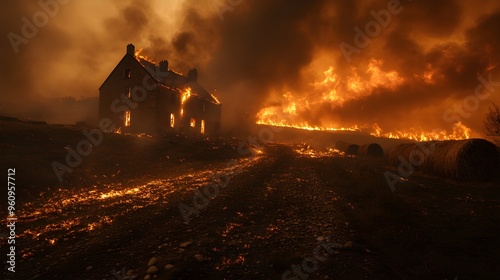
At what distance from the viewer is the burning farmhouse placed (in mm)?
32688

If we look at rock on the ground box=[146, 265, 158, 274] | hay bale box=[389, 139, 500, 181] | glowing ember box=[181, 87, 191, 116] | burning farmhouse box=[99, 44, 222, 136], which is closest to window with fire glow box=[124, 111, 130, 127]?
burning farmhouse box=[99, 44, 222, 136]

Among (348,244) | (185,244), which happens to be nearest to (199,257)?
(185,244)

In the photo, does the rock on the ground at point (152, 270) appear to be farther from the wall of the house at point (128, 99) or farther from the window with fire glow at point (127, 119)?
the window with fire glow at point (127, 119)

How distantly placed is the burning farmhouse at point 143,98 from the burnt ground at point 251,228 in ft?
68.8

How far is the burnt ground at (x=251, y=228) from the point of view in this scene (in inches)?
161

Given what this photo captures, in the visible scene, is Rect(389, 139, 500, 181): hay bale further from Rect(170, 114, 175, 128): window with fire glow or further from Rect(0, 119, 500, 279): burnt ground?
Rect(170, 114, 175, 128): window with fire glow

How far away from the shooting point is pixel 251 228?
5898mm

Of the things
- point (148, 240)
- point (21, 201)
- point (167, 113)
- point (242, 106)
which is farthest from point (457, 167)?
point (242, 106)

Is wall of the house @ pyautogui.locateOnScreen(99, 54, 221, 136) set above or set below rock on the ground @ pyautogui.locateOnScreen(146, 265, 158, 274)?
above

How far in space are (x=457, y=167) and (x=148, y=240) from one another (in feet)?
48.1

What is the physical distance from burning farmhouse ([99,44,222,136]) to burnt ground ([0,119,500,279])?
826 inches

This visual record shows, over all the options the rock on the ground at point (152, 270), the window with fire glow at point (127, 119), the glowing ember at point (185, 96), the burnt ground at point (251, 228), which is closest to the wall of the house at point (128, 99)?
the window with fire glow at point (127, 119)

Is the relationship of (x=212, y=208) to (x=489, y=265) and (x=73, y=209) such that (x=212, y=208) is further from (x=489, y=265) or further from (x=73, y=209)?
(x=489, y=265)

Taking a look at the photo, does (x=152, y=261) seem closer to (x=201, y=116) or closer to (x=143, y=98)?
(x=143, y=98)
